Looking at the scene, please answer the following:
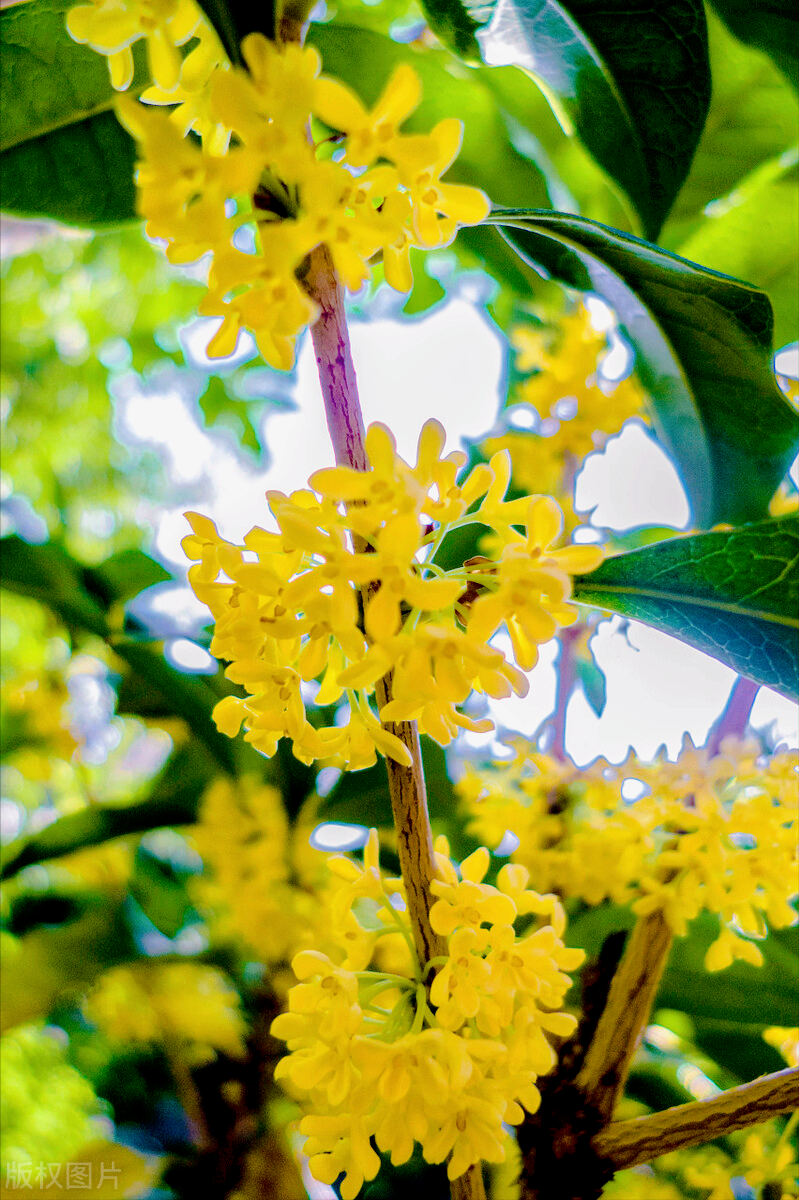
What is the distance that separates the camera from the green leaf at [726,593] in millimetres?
399

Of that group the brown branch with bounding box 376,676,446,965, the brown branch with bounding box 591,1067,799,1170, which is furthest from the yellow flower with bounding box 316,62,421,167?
the brown branch with bounding box 591,1067,799,1170

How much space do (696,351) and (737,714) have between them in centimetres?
34

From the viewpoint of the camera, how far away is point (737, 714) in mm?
714

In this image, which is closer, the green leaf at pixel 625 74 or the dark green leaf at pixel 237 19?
the dark green leaf at pixel 237 19

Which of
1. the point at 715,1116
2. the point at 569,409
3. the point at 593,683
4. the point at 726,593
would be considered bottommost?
the point at 593,683

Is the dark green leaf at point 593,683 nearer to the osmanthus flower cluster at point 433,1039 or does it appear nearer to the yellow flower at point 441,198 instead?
the osmanthus flower cluster at point 433,1039

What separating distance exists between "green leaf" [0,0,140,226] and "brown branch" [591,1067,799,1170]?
78cm

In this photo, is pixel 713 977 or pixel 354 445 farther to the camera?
pixel 713 977

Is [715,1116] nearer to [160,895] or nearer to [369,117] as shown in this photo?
[369,117]

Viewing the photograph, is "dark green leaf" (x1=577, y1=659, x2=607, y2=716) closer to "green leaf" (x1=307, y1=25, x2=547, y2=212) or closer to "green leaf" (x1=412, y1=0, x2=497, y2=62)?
"green leaf" (x1=307, y1=25, x2=547, y2=212)

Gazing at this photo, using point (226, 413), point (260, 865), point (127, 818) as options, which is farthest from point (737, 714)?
point (226, 413)

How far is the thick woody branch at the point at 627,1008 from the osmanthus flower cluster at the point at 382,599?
1.27ft

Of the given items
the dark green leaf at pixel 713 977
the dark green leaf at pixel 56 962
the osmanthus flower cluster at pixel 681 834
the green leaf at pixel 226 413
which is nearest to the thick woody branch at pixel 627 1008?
the osmanthus flower cluster at pixel 681 834

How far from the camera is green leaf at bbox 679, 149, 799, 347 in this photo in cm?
75
